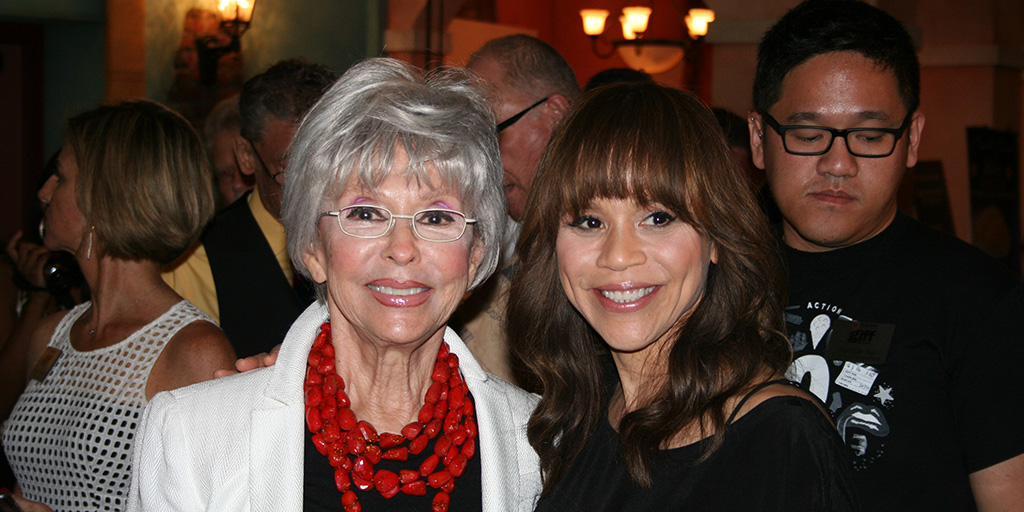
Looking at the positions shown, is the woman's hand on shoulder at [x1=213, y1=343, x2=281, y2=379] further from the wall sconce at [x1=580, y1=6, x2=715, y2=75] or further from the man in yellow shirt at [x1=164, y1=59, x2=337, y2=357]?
the wall sconce at [x1=580, y1=6, x2=715, y2=75]

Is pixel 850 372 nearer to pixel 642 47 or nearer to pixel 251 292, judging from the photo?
pixel 251 292

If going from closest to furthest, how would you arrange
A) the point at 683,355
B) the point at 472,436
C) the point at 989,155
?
the point at 683,355 → the point at 472,436 → the point at 989,155

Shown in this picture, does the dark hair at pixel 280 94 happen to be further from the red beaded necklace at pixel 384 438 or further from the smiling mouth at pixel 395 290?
the smiling mouth at pixel 395 290

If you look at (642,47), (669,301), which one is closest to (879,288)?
(669,301)

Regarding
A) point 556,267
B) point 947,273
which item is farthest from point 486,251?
point 947,273

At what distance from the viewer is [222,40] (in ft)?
21.7

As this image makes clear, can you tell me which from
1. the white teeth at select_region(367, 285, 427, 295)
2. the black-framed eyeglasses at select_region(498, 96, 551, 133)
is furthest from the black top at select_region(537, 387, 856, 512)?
the black-framed eyeglasses at select_region(498, 96, 551, 133)

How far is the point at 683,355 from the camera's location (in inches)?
67.5

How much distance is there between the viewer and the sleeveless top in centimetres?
231

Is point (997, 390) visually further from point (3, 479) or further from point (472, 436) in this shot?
point (3, 479)

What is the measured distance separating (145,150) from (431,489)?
1396mm

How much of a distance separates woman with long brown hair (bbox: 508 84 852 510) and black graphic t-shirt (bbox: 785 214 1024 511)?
1.01ft

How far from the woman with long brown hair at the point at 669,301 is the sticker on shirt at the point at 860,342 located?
13.2 inches

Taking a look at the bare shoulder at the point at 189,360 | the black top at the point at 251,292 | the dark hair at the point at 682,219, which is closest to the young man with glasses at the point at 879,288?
the dark hair at the point at 682,219
